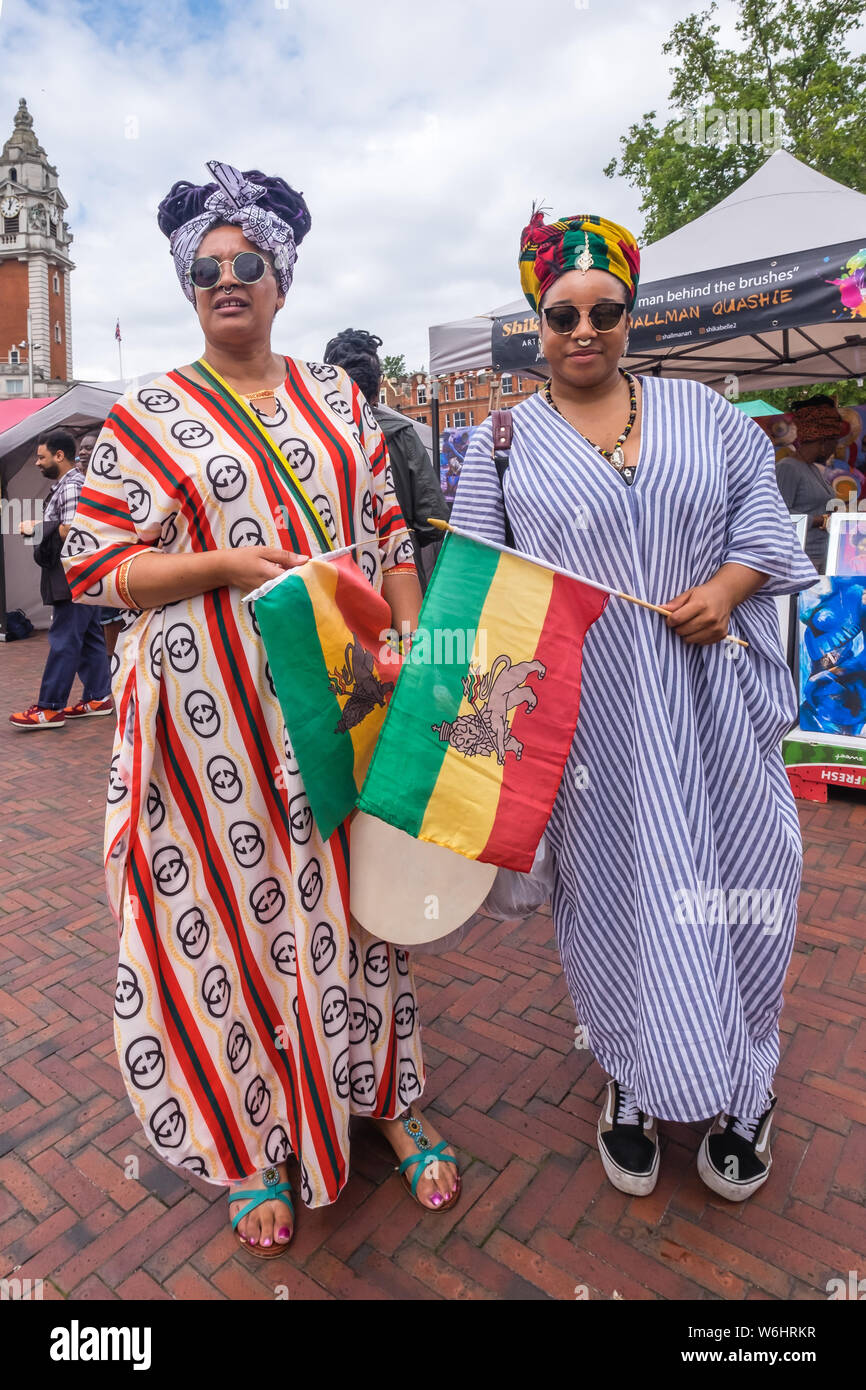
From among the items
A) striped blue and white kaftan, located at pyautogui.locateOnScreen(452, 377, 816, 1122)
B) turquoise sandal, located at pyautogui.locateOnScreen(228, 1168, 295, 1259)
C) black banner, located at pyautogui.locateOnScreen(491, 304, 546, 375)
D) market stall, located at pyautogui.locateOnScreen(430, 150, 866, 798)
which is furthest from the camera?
black banner, located at pyautogui.locateOnScreen(491, 304, 546, 375)

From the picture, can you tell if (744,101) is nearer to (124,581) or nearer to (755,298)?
(755,298)

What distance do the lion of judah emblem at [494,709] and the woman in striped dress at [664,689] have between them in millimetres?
232

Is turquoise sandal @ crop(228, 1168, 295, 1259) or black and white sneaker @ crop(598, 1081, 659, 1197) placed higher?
black and white sneaker @ crop(598, 1081, 659, 1197)

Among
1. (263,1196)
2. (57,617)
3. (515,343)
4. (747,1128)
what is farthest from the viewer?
(515,343)

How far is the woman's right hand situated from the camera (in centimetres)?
162

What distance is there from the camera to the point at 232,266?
1.73 metres

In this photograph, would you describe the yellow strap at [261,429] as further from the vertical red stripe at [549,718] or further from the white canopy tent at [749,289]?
the white canopy tent at [749,289]

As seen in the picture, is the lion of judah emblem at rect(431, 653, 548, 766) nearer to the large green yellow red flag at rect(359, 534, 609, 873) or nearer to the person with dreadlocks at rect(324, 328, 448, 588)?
the large green yellow red flag at rect(359, 534, 609, 873)

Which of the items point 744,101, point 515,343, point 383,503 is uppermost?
point 744,101

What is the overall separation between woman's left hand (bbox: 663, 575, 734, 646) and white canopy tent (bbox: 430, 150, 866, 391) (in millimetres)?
4589

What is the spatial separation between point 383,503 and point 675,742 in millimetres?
912

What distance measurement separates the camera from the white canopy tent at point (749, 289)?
5629mm

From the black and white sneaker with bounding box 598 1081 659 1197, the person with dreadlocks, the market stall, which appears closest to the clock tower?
the market stall

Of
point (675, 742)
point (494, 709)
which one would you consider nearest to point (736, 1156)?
point (675, 742)
